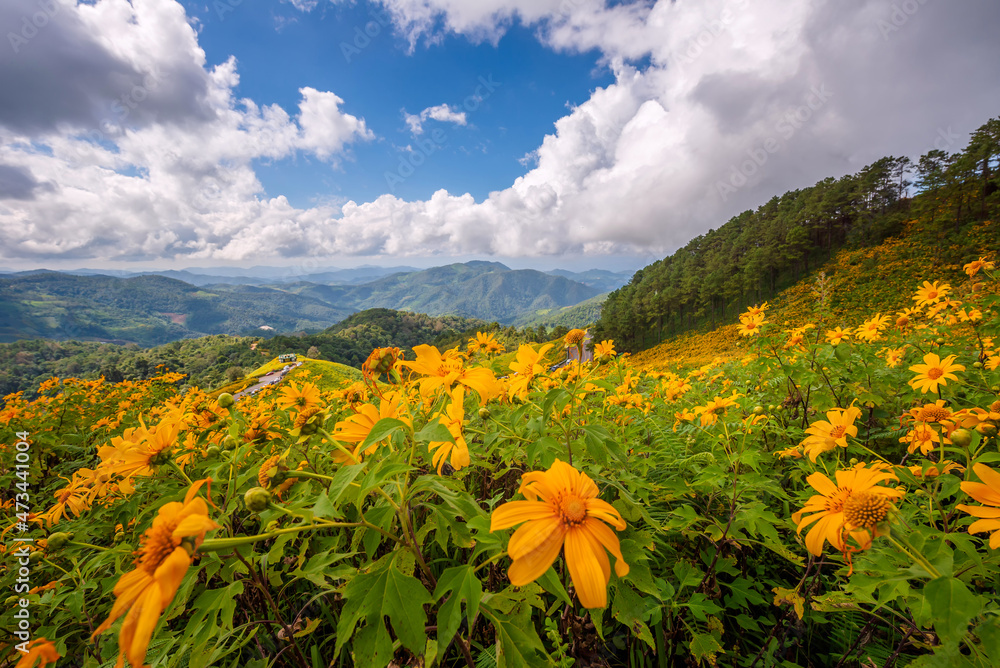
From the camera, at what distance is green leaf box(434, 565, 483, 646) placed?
3.20 feet

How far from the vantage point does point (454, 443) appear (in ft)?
4.53

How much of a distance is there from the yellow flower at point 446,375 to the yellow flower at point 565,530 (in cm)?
52

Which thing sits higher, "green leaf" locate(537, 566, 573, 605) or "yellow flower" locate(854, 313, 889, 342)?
"yellow flower" locate(854, 313, 889, 342)

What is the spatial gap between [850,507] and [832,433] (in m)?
0.88

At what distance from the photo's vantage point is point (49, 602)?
168cm

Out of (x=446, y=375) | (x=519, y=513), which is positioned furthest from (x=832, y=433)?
(x=446, y=375)

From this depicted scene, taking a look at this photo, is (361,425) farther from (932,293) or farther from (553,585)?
(932,293)

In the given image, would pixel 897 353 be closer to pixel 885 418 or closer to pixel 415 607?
pixel 885 418

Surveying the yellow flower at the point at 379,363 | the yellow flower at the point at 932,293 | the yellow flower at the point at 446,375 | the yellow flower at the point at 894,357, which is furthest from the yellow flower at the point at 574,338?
the yellow flower at the point at 932,293

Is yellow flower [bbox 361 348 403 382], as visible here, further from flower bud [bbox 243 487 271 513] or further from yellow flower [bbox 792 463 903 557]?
yellow flower [bbox 792 463 903 557]

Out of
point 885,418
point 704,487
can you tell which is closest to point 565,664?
point 704,487

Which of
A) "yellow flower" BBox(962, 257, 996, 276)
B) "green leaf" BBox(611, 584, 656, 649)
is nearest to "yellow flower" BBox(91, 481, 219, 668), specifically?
"green leaf" BBox(611, 584, 656, 649)

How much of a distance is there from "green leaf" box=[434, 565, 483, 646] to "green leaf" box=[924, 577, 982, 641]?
110cm

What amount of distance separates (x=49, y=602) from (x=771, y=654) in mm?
3252
